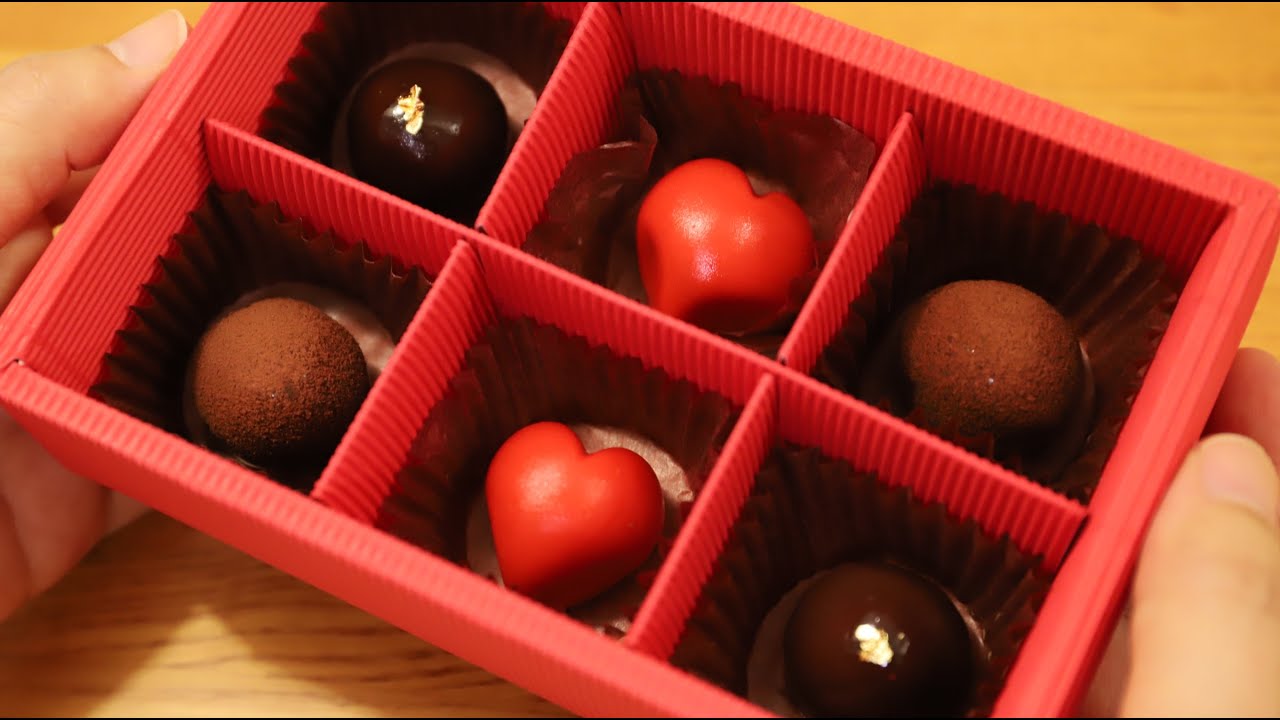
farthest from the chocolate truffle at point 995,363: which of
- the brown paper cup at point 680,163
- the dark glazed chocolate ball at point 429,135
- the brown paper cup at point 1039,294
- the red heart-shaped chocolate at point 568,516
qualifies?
the dark glazed chocolate ball at point 429,135

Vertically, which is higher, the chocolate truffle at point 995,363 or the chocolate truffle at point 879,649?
the chocolate truffle at point 995,363

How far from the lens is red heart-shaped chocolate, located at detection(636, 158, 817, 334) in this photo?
112 cm

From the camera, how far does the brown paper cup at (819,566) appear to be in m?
1.04

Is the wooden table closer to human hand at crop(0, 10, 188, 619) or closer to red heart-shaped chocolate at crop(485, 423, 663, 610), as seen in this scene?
human hand at crop(0, 10, 188, 619)

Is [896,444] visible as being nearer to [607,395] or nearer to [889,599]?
[889,599]

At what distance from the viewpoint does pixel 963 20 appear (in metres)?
1.43

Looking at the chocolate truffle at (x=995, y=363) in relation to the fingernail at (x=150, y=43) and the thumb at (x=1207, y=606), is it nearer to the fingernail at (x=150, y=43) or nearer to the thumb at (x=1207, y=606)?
the thumb at (x=1207, y=606)

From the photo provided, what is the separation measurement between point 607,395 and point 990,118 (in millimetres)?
429

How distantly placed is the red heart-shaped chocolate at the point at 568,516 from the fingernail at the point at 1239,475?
1.50 ft

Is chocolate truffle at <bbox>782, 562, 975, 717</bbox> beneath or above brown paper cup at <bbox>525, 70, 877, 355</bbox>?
beneath

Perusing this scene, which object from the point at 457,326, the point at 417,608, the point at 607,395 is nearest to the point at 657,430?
the point at 607,395

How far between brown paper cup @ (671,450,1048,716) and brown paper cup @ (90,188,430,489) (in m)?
0.39

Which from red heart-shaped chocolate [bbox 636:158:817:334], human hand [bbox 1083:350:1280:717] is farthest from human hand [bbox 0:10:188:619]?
human hand [bbox 1083:350:1280:717]

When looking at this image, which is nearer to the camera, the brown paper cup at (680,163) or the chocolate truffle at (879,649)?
the chocolate truffle at (879,649)
